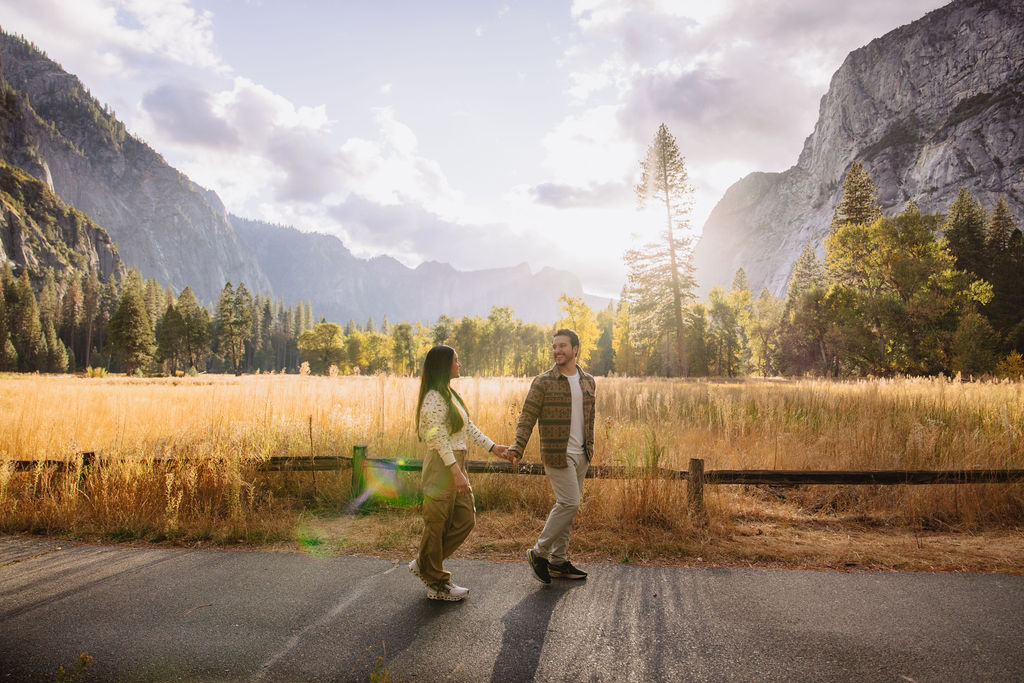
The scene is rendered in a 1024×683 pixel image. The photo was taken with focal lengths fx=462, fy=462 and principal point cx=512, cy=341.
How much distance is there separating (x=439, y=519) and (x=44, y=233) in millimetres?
160277

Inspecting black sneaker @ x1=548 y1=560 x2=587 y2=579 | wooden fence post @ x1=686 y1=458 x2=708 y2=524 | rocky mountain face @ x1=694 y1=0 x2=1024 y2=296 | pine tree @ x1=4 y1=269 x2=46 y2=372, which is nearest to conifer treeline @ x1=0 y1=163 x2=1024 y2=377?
pine tree @ x1=4 y1=269 x2=46 y2=372

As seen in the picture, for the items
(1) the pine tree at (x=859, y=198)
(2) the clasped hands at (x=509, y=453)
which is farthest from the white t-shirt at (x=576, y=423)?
(1) the pine tree at (x=859, y=198)

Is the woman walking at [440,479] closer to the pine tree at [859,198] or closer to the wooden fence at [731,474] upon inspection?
the wooden fence at [731,474]

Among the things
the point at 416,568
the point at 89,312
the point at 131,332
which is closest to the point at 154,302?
the point at 89,312

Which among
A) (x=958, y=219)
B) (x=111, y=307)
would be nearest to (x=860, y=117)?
(x=958, y=219)

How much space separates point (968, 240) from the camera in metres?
34.6

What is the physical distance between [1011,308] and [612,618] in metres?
41.6

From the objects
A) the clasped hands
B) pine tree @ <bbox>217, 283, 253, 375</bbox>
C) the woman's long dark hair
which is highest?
pine tree @ <bbox>217, 283, 253, 375</bbox>

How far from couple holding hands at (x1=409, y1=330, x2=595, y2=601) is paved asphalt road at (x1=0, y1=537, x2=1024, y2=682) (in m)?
0.30

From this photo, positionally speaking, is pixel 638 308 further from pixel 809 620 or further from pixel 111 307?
pixel 111 307

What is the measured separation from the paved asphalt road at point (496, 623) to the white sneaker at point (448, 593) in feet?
0.24

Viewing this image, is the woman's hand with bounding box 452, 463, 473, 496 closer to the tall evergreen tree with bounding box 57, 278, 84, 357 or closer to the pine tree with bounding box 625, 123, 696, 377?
the pine tree with bounding box 625, 123, 696, 377

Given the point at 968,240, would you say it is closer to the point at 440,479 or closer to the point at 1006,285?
the point at 1006,285

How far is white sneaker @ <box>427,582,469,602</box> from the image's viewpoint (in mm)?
3959
